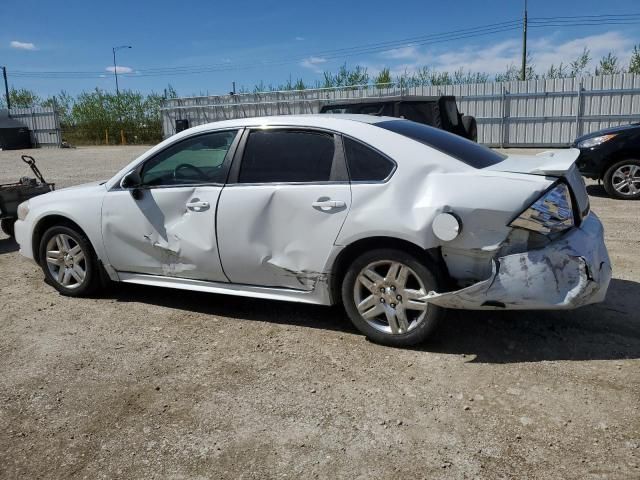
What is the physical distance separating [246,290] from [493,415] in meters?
2.01

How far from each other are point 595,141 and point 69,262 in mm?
8051

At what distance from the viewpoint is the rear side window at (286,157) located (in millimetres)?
3906

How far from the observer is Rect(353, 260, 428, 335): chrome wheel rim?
358 cm

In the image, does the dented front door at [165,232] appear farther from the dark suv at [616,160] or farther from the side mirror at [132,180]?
the dark suv at [616,160]

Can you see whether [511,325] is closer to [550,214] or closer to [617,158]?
[550,214]

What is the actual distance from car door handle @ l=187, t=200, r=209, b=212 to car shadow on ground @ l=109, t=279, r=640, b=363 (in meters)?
0.90

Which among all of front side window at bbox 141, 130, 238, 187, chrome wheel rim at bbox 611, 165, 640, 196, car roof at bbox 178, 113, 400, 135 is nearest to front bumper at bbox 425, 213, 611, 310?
car roof at bbox 178, 113, 400, 135

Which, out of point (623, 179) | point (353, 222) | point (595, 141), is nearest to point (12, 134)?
point (595, 141)

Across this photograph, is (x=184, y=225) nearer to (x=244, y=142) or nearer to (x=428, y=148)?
(x=244, y=142)

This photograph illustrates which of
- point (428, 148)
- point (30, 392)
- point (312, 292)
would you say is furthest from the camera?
point (312, 292)

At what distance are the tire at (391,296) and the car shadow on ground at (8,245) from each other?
527 cm

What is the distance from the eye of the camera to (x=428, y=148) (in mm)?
3680

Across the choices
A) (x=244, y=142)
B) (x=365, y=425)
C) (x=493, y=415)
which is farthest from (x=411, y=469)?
(x=244, y=142)

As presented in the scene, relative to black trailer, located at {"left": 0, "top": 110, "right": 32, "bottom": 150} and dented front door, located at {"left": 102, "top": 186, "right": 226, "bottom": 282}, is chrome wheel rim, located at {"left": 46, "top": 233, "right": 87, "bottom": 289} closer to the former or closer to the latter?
dented front door, located at {"left": 102, "top": 186, "right": 226, "bottom": 282}
